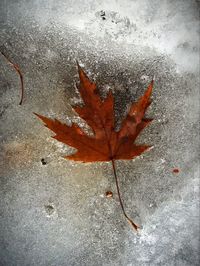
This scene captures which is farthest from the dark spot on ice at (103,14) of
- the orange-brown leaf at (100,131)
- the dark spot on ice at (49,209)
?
the dark spot on ice at (49,209)

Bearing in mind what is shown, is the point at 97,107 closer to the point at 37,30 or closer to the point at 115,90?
Answer: the point at 115,90

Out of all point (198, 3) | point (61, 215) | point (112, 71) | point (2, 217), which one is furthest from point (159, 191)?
point (198, 3)

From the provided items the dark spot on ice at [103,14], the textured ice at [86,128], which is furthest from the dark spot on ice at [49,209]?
the dark spot on ice at [103,14]

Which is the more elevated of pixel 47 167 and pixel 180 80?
pixel 180 80

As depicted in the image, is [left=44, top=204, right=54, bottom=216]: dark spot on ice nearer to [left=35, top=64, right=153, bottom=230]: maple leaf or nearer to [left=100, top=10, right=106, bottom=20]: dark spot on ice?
[left=35, top=64, right=153, bottom=230]: maple leaf

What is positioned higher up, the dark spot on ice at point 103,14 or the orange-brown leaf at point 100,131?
the dark spot on ice at point 103,14

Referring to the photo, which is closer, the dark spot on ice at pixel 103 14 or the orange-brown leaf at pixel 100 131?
the orange-brown leaf at pixel 100 131

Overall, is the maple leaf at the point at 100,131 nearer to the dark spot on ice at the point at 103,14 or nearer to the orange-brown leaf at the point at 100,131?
the orange-brown leaf at the point at 100,131

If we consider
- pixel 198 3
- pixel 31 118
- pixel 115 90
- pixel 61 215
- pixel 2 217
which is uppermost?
pixel 198 3

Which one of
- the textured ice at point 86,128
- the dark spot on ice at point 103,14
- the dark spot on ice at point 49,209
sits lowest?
the dark spot on ice at point 49,209
